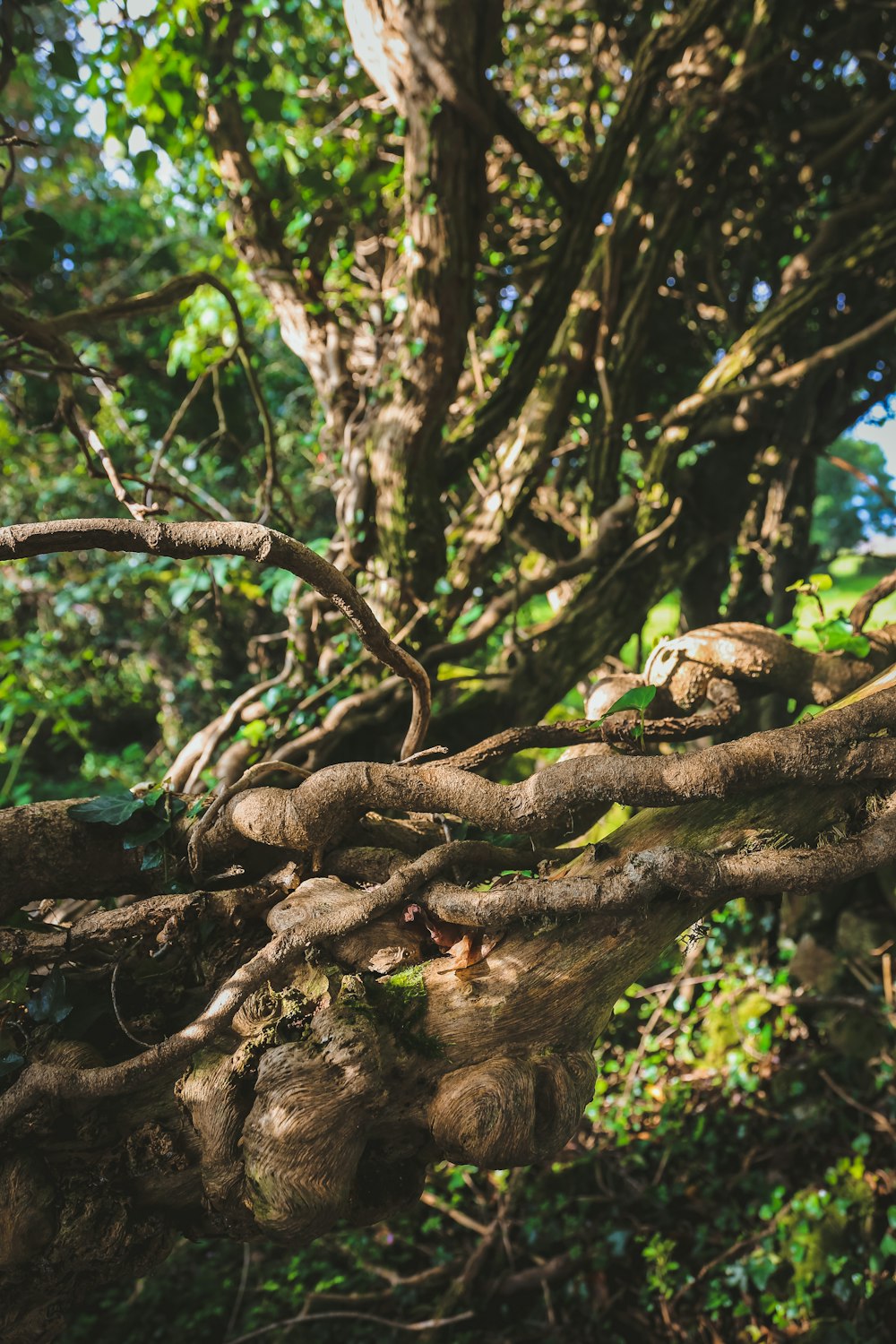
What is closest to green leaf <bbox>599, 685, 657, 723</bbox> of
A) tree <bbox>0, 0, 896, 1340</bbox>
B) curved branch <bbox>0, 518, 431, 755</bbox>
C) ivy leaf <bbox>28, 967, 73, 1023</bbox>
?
tree <bbox>0, 0, 896, 1340</bbox>

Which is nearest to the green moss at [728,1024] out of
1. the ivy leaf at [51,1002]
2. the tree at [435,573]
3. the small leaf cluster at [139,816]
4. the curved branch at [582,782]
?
the tree at [435,573]

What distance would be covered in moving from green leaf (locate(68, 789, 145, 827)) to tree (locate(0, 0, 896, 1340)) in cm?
1

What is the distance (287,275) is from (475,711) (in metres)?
2.02

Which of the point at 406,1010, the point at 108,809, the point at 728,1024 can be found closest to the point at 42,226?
the point at 108,809

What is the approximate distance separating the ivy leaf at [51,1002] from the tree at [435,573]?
0.01m

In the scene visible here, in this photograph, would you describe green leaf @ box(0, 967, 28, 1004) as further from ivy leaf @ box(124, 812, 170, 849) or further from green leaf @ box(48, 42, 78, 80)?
green leaf @ box(48, 42, 78, 80)

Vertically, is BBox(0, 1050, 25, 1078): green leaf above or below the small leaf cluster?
below

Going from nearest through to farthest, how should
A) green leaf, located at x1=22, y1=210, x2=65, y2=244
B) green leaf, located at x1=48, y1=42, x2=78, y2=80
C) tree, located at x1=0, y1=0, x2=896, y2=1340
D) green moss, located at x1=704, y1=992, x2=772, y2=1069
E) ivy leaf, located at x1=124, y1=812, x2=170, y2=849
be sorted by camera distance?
tree, located at x1=0, y1=0, x2=896, y2=1340, ivy leaf, located at x1=124, y1=812, x2=170, y2=849, green leaf, located at x1=22, y1=210, x2=65, y2=244, green leaf, located at x1=48, y1=42, x2=78, y2=80, green moss, located at x1=704, y1=992, x2=772, y2=1069

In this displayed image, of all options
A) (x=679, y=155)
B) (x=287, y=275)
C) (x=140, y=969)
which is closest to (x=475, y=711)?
(x=140, y=969)

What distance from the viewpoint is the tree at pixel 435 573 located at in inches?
57.1

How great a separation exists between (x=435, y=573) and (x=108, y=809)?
1.69m

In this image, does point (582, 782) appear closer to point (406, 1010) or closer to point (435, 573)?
point (406, 1010)

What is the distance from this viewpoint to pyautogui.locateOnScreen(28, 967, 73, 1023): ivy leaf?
5.03ft

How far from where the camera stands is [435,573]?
3.12 m
